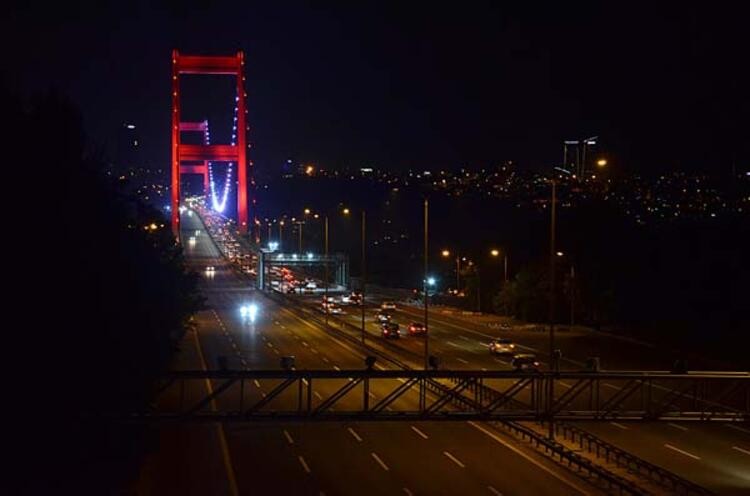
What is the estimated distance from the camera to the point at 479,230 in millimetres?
151500

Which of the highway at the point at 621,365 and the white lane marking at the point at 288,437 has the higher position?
the highway at the point at 621,365

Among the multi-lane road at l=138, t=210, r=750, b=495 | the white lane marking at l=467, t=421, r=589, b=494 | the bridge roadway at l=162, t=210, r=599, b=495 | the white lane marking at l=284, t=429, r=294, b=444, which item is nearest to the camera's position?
the bridge roadway at l=162, t=210, r=599, b=495

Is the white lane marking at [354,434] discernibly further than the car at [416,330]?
No

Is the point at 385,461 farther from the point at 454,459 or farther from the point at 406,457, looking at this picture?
the point at 454,459

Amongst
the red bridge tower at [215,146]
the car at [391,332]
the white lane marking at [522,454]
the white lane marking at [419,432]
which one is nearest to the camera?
the white lane marking at [522,454]

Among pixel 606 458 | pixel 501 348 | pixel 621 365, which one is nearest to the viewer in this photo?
pixel 606 458

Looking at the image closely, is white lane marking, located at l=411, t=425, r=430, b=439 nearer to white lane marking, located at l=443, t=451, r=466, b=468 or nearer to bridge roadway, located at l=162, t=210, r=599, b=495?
bridge roadway, located at l=162, t=210, r=599, b=495

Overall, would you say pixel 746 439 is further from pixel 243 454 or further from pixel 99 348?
pixel 99 348

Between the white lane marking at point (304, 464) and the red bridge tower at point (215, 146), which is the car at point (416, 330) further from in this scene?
the red bridge tower at point (215, 146)

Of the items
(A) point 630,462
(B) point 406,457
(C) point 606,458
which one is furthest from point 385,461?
(A) point 630,462

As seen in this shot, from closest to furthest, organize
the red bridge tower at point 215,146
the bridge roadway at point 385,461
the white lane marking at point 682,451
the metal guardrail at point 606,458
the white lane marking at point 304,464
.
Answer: the metal guardrail at point 606,458
the bridge roadway at point 385,461
the white lane marking at point 304,464
the white lane marking at point 682,451
the red bridge tower at point 215,146

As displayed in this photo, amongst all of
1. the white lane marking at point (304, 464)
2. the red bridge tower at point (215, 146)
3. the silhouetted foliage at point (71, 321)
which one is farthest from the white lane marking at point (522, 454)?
the red bridge tower at point (215, 146)

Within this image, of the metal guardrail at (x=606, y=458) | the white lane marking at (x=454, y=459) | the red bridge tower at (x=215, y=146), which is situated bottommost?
the white lane marking at (x=454, y=459)

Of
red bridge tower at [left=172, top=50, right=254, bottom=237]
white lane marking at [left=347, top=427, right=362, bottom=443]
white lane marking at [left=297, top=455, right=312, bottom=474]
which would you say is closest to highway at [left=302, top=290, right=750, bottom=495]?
white lane marking at [left=347, top=427, right=362, bottom=443]
